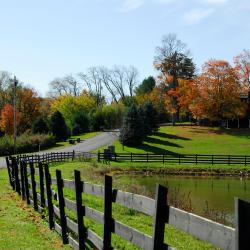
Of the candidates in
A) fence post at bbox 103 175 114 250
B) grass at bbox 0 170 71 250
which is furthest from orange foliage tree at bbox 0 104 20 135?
fence post at bbox 103 175 114 250

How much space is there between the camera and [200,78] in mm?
84125

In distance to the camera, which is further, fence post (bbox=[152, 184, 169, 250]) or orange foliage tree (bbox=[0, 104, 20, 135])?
orange foliage tree (bbox=[0, 104, 20, 135])

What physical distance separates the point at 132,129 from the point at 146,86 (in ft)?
187

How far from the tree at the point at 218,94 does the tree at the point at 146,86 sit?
37181 millimetres

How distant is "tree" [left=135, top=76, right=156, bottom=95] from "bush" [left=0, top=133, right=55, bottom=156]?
52737 mm

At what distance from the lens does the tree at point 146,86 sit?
12056cm

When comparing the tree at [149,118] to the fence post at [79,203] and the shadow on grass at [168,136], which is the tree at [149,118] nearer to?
the shadow on grass at [168,136]

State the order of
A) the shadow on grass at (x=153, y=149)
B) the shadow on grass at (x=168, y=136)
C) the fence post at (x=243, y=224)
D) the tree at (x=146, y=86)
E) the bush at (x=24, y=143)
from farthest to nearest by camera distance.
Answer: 1. the tree at (x=146, y=86)
2. the shadow on grass at (x=168, y=136)
3. the shadow on grass at (x=153, y=149)
4. the bush at (x=24, y=143)
5. the fence post at (x=243, y=224)

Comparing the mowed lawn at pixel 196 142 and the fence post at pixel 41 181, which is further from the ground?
the fence post at pixel 41 181

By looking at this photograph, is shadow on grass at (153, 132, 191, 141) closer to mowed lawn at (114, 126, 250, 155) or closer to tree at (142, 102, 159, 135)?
mowed lawn at (114, 126, 250, 155)

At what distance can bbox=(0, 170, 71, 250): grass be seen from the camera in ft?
31.8

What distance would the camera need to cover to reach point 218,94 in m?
82.2

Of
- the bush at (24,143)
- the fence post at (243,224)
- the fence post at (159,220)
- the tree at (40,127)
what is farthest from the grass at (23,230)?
the tree at (40,127)

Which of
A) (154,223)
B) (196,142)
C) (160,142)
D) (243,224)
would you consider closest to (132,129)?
(160,142)
